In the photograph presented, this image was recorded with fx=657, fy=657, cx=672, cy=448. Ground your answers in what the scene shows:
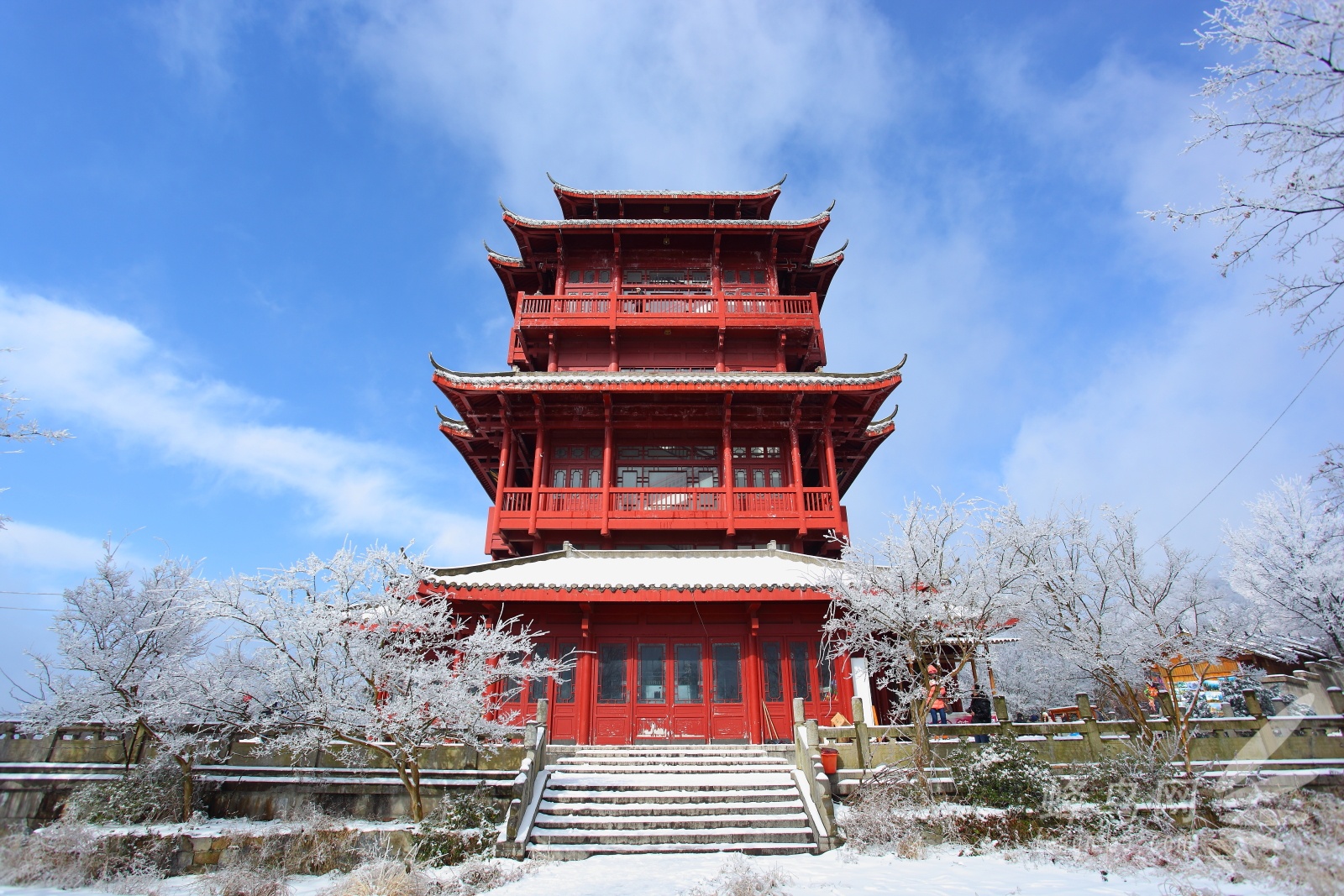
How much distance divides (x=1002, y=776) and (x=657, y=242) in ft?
64.1

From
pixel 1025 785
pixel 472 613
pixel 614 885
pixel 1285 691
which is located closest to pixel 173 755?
pixel 472 613

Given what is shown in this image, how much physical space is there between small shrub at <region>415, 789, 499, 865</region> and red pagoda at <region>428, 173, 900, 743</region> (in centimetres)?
524

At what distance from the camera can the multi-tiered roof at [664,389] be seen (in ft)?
63.5

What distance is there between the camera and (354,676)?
10172 millimetres

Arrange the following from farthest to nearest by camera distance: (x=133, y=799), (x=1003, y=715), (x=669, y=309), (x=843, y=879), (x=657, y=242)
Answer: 1. (x=657, y=242)
2. (x=669, y=309)
3. (x=1003, y=715)
4. (x=133, y=799)
5. (x=843, y=879)

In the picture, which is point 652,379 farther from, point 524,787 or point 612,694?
point 524,787

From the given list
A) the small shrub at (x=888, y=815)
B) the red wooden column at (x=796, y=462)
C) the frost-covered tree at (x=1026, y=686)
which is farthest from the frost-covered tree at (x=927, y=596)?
the frost-covered tree at (x=1026, y=686)

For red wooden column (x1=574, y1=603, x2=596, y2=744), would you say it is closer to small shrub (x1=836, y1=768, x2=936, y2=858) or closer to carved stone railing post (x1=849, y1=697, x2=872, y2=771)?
carved stone railing post (x1=849, y1=697, x2=872, y2=771)

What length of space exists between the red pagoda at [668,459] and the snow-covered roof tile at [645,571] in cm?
8

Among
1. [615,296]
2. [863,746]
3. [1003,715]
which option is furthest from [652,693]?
[615,296]

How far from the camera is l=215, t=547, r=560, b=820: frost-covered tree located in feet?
32.0

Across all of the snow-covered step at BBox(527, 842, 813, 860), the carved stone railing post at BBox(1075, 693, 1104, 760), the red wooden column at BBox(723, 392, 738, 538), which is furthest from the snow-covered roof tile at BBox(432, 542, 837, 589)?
the snow-covered step at BBox(527, 842, 813, 860)

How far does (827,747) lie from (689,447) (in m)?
11.3

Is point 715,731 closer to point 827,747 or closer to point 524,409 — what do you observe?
point 827,747
